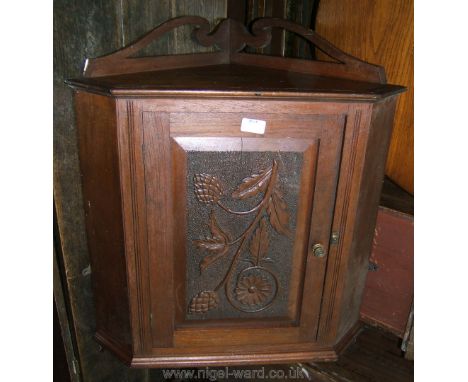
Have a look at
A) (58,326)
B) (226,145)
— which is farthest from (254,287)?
(58,326)

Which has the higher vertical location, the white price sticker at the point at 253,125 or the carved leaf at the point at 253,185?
the white price sticker at the point at 253,125

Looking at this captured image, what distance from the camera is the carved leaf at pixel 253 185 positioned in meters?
0.85

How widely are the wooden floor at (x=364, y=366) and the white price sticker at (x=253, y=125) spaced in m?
0.88

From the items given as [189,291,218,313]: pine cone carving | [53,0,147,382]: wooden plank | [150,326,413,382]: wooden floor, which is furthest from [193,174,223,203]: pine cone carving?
[150,326,413,382]: wooden floor

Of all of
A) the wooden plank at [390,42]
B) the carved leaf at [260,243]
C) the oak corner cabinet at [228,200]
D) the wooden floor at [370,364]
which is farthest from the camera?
the wooden floor at [370,364]

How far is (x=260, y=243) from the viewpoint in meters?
0.92

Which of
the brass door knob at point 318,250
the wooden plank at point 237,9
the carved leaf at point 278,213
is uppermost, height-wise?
the wooden plank at point 237,9

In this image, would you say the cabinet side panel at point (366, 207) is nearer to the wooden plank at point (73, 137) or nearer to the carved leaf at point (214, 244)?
the carved leaf at point (214, 244)

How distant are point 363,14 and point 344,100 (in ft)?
1.77

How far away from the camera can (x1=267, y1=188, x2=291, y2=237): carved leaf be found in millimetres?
877

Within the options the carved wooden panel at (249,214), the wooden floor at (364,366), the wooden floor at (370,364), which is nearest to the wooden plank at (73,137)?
the carved wooden panel at (249,214)

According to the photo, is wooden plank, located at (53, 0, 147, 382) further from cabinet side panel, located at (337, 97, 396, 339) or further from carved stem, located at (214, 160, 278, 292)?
cabinet side panel, located at (337, 97, 396, 339)

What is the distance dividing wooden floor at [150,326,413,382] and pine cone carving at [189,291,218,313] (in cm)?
56

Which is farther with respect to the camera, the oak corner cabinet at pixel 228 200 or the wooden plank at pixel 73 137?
the wooden plank at pixel 73 137
